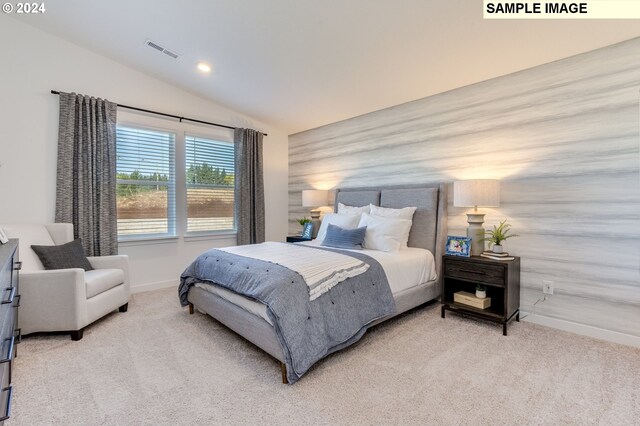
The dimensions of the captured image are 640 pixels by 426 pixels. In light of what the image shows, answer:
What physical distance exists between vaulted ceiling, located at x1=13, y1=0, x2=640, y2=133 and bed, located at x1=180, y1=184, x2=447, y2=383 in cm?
124

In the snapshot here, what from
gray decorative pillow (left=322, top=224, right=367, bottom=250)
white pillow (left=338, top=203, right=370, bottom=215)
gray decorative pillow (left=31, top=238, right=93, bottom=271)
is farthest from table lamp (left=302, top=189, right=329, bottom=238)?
gray decorative pillow (left=31, top=238, right=93, bottom=271)

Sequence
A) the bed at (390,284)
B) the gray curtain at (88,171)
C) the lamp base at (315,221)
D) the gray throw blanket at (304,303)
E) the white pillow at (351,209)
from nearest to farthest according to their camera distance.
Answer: the gray throw blanket at (304,303) < the bed at (390,284) < the gray curtain at (88,171) < the white pillow at (351,209) < the lamp base at (315,221)

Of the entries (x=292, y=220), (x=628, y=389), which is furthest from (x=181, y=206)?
(x=628, y=389)

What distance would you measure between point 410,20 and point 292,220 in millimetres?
3774

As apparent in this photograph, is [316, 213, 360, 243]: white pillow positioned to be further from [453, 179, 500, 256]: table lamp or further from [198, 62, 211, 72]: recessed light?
[198, 62, 211, 72]: recessed light

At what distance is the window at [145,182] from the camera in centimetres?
394

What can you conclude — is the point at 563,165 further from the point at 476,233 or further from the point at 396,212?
the point at 396,212

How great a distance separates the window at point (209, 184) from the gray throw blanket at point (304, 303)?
1.94 meters

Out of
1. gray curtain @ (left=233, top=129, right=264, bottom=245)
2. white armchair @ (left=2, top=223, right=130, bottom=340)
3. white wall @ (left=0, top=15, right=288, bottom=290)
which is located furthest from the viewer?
gray curtain @ (left=233, top=129, right=264, bottom=245)

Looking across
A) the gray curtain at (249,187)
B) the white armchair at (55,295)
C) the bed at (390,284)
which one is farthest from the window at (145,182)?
the bed at (390,284)

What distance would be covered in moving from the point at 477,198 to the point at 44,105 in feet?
15.5

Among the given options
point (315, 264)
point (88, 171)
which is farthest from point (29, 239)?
point (315, 264)

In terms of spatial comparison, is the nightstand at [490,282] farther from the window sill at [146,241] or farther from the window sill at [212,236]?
the window sill at [146,241]

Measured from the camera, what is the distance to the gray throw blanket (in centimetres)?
193
